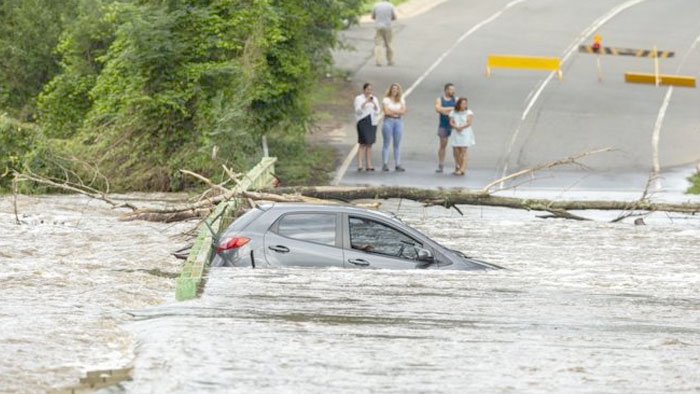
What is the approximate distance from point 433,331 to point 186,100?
17.4m

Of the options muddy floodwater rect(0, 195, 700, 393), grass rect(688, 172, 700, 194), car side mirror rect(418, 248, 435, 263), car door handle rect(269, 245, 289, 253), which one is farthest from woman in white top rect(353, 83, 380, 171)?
car door handle rect(269, 245, 289, 253)

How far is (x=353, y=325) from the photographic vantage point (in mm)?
13828

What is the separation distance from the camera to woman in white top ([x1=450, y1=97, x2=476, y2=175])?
3297 centimetres

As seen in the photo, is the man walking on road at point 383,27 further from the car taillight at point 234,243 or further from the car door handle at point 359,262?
the car taillight at point 234,243

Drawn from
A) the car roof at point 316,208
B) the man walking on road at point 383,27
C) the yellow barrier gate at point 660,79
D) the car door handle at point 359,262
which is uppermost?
the man walking on road at point 383,27

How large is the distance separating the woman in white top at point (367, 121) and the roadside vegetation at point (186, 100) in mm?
985

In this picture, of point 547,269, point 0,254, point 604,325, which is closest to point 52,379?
point 604,325

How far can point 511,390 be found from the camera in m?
11.3

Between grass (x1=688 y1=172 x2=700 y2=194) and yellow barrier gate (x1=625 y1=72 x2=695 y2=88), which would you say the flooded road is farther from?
yellow barrier gate (x1=625 y1=72 x2=695 y2=88)

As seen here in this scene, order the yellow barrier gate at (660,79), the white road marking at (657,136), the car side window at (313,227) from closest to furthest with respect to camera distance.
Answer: the car side window at (313,227) < the white road marking at (657,136) < the yellow barrier gate at (660,79)

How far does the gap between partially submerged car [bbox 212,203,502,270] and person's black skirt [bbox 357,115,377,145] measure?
15815mm

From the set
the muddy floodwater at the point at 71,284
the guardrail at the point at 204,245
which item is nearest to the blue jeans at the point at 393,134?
the guardrail at the point at 204,245

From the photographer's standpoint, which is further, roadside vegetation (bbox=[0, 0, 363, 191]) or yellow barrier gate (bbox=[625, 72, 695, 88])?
yellow barrier gate (bbox=[625, 72, 695, 88])

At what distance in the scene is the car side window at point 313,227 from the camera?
1692cm
